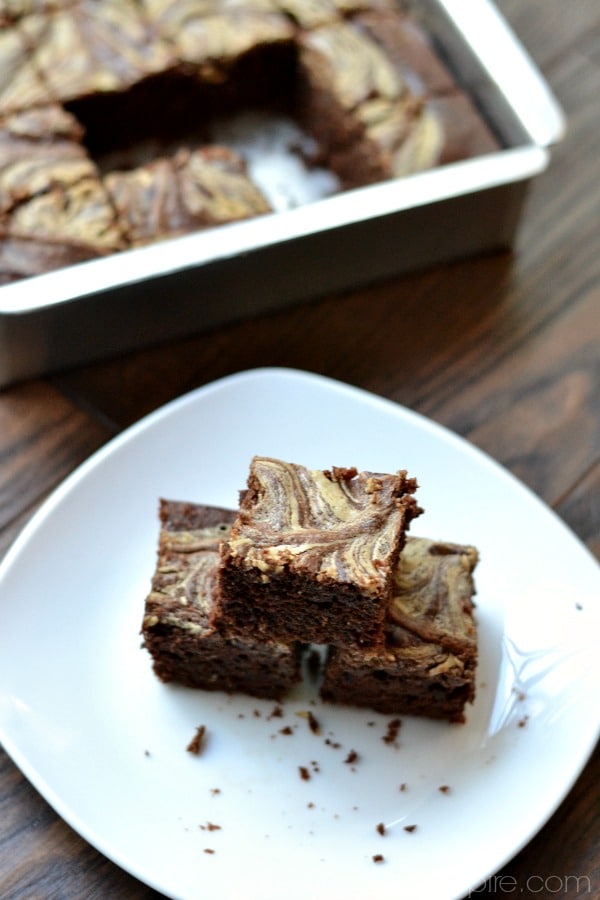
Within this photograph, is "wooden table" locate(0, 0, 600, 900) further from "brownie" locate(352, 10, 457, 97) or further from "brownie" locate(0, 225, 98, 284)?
"brownie" locate(352, 10, 457, 97)

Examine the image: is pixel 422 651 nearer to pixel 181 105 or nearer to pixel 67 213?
pixel 67 213

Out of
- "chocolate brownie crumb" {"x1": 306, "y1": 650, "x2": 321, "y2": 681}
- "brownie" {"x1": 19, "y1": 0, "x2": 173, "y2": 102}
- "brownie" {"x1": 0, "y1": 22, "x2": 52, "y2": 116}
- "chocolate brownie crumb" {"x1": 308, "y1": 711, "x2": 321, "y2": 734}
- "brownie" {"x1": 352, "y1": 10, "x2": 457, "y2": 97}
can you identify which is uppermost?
"brownie" {"x1": 352, "y1": 10, "x2": 457, "y2": 97}

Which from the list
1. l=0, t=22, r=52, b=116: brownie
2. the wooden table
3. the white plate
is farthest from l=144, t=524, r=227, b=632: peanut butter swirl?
l=0, t=22, r=52, b=116: brownie

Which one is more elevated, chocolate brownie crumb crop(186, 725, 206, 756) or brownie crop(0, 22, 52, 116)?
brownie crop(0, 22, 52, 116)

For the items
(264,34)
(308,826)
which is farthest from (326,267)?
(308,826)

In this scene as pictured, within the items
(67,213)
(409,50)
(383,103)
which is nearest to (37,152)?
(67,213)

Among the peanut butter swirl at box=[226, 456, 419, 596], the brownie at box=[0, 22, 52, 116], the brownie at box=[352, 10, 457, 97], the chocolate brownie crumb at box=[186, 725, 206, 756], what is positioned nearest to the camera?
the peanut butter swirl at box=[226, 456, 419, 596]

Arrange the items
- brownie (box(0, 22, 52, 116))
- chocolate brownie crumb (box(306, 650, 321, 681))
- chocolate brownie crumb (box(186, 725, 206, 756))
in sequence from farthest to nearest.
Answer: brownie (box(0, 22, 52, 116)), chocolate brownie crumb (box(306, 650, 321, 681)), chocolate brownie crumb (box(186, 725, 206, 756))

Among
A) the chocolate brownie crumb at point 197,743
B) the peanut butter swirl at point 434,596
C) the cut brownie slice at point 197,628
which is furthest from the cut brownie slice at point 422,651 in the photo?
the chocolate brownie crumb at point 197,743
